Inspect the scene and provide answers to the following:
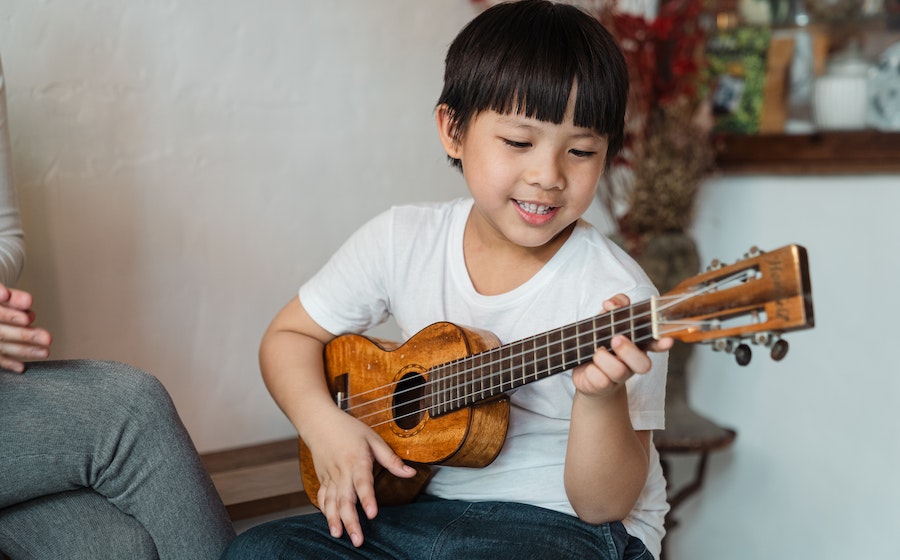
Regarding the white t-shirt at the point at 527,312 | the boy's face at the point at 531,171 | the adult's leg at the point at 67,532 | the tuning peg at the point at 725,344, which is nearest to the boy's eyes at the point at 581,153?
the boy's face at the point at 531,171

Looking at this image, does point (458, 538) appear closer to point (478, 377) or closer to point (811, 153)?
point (478, 377)

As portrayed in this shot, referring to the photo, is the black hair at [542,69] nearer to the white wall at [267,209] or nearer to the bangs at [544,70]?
the bangs at [544,70]

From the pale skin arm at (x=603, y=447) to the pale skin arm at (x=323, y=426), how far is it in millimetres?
231

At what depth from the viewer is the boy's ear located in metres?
1.35

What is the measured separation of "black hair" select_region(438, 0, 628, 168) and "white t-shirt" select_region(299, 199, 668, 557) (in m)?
0.18

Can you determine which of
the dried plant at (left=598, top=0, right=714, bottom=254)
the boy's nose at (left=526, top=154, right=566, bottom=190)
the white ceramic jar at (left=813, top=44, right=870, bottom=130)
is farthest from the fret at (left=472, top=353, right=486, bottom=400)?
the white ceramic jar at (left=813, top=44, right=870, bottom=130)

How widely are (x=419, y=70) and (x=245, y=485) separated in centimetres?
98

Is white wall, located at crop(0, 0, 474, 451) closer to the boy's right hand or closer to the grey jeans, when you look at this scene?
the grey jeans

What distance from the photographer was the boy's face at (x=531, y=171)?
47.4 inches

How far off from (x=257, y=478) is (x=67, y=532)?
0.54m

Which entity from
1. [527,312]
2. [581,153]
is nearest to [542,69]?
[581,153]

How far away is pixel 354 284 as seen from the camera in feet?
4.80

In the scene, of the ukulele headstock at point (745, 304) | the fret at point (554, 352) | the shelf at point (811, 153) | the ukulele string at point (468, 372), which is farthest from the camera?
the shelf at point (811, 153)

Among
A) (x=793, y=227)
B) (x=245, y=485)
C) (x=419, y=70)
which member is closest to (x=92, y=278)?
(x=245, y=485)
